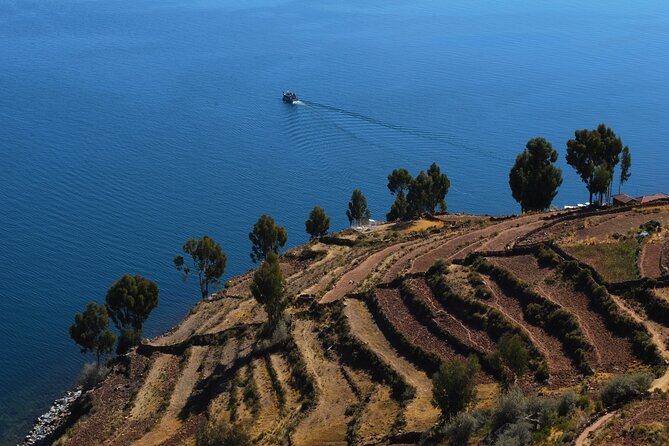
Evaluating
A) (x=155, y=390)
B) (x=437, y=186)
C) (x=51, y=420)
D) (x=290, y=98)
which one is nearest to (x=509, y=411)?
(x=155, y=390)

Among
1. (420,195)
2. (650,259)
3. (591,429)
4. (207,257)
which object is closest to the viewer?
(591,429)

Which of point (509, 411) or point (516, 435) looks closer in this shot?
point (516, 435)

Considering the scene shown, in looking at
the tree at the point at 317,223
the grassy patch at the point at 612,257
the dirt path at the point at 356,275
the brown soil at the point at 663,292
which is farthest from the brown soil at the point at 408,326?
the tree at the point at 317,223

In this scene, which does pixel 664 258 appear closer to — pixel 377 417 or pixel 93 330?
pixel 377 417

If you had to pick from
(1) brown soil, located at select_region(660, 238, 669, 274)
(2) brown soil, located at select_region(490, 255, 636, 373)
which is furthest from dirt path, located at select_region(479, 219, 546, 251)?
(1) brown soil, located at select_region(660, 238, 669, 274)

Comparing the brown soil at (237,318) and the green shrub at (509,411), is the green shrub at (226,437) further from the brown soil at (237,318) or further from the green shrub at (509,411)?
the brown soil at (237,318)

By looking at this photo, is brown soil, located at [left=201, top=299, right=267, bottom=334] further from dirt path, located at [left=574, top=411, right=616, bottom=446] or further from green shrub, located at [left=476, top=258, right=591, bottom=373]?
dirt path, located at [left=574, top=411, right=616, bottom=446]

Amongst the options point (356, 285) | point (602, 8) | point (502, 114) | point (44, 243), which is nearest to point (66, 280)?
point (44, 243)
